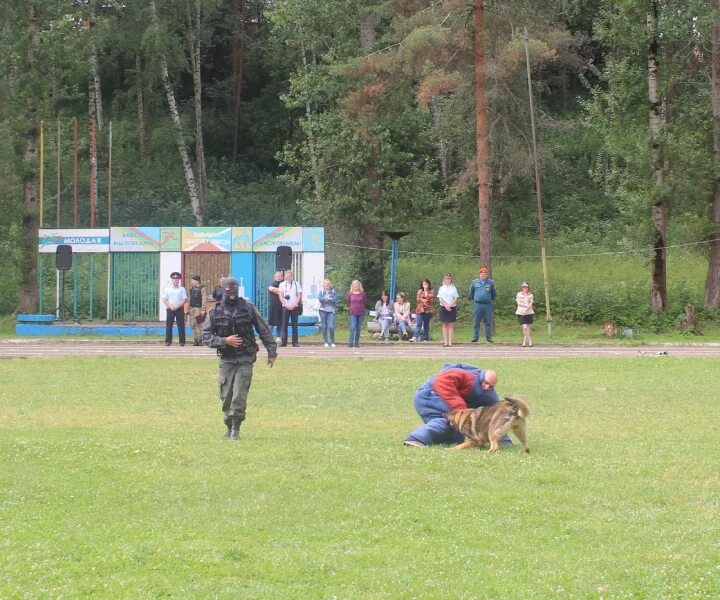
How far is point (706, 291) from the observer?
35.4m

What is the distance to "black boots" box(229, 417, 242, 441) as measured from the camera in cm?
1325

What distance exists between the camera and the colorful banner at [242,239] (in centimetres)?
3459

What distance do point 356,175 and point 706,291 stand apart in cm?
1314

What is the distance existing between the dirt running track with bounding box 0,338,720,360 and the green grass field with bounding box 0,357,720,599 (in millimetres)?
8863

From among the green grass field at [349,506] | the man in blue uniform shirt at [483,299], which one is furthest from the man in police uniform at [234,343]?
the man in blue uniform shirt at [483,299]

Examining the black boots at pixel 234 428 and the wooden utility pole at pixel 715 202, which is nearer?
the black boots at pixel 234 428

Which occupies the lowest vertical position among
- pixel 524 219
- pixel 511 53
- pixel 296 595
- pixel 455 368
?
pixel 296 595

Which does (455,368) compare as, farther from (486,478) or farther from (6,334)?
(6,334)

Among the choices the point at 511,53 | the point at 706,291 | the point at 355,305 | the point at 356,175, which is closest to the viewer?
the point at 355,305

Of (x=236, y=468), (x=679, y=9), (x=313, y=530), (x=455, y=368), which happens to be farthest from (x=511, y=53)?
(x=313, y=530)

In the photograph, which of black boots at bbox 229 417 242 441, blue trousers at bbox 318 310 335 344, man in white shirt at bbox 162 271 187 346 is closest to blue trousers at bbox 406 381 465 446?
black boots at bbox 229 417 242 441

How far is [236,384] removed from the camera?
43.4 feet

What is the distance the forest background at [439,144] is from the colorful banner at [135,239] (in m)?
3.34

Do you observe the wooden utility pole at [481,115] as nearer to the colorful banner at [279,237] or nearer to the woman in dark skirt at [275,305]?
the colorful banner at [279,237]
